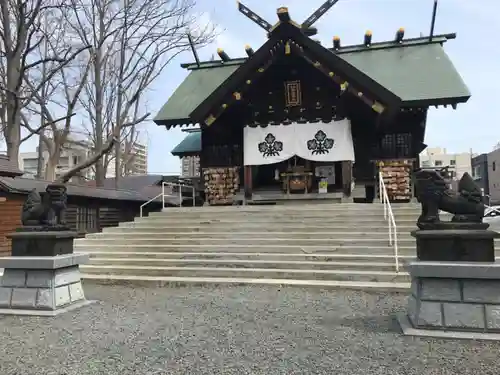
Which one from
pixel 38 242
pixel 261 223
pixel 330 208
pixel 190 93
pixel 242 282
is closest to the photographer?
pixel 38 242

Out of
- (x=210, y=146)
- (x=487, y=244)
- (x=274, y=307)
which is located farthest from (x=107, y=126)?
(x=487, y=244)

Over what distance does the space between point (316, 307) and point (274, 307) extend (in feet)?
2.06

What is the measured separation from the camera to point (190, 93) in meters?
16.4

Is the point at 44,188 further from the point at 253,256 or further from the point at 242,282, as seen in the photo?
the point at 242,282

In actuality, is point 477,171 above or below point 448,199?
above

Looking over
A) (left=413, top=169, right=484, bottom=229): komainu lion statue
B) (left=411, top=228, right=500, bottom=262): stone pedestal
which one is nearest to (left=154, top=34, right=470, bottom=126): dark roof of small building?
(left=413, top=169, right=484, bottom=229): komainu lion statue

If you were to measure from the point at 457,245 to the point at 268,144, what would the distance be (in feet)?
31.3

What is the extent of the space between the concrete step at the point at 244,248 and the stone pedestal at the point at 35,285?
374 centimetres

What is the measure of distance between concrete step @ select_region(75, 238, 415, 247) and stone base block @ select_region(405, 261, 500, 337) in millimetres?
4291

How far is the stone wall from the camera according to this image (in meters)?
4.43

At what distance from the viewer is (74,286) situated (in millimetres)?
6480

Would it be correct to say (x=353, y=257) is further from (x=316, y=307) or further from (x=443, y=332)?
(x=443, y=332)

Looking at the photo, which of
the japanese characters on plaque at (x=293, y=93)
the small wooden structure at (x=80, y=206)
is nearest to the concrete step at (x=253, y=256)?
the small wooden structure at (x=80, y=206)

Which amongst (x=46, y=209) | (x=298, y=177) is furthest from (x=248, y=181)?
(x=46, y=209)
